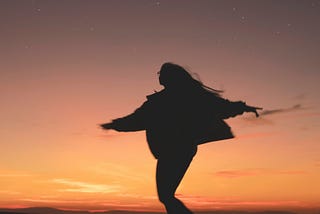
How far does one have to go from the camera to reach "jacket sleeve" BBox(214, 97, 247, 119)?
6832 mm

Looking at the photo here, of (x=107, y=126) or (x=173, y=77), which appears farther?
(x=107, y=126)

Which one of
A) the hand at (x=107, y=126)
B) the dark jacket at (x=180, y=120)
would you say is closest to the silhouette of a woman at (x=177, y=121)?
the dark jacket at (x=180, y=120)

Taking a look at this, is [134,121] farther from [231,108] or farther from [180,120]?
[231,108]

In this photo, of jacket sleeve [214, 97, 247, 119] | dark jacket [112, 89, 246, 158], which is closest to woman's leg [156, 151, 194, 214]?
dark jacket [112, 89, 246, 158]

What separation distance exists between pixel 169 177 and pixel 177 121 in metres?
0.87

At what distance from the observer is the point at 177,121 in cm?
711

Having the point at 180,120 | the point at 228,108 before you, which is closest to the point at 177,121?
the point at 180,120

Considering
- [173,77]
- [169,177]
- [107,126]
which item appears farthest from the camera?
[107,126]

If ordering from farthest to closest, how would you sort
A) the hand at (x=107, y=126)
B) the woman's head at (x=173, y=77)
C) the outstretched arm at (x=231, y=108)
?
the hand at (x=107, y=126) < the woman's head at (x=173, y=77) < the outstretched arm at (x=231, y=108)

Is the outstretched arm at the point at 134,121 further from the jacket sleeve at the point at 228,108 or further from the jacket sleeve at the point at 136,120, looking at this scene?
the jacket sleeve at the point at 228,108

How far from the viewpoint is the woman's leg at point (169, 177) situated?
6.84 m

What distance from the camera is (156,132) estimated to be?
277 inches

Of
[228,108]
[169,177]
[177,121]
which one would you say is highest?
[228,108]

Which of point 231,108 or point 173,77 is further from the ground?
point 173,77
